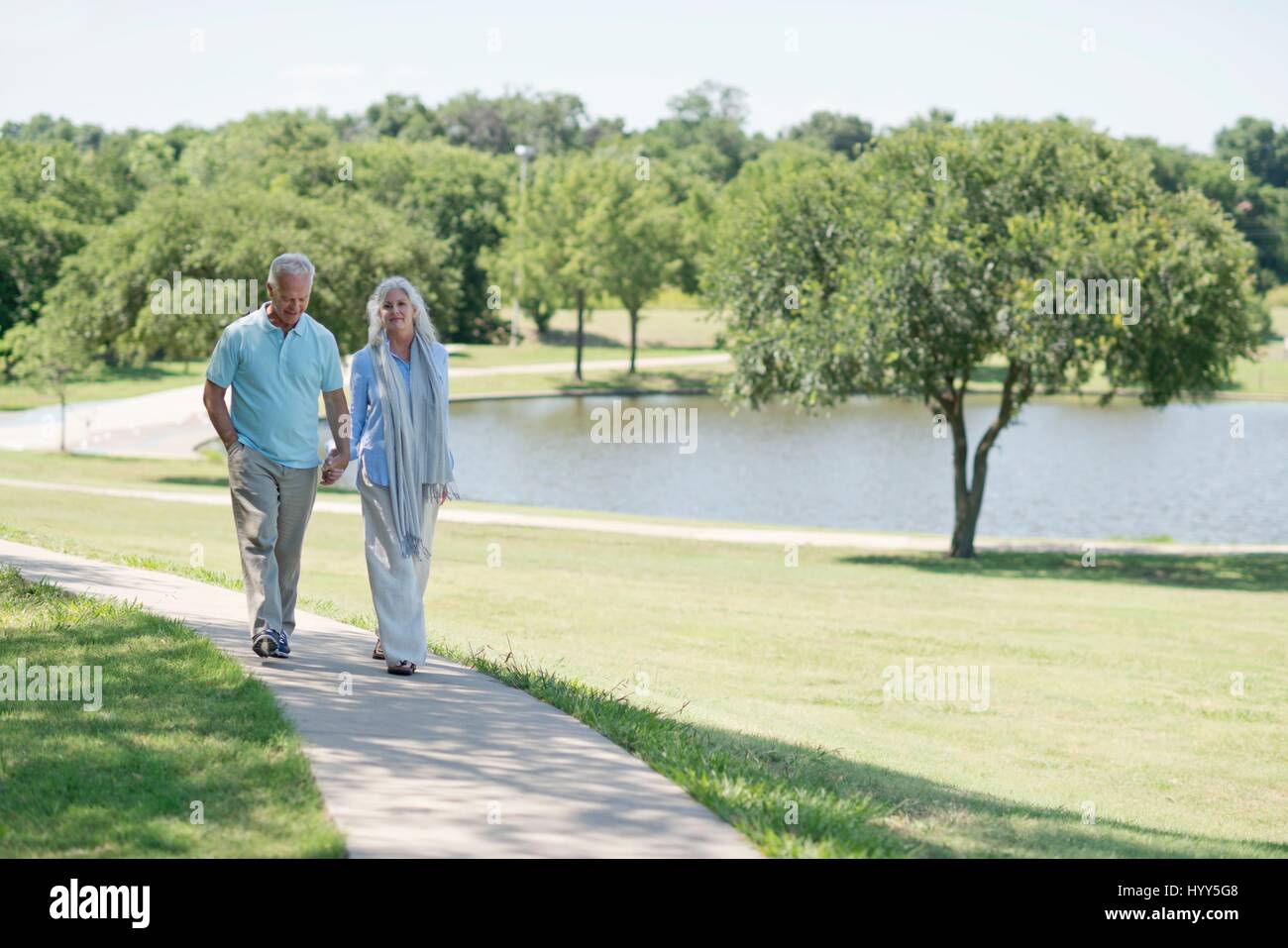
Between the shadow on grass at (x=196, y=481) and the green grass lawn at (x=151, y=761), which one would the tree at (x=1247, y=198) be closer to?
the shadow on grass at (x=196, y=481)

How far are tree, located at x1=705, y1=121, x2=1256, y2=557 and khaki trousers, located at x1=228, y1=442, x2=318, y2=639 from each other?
52.8 ft

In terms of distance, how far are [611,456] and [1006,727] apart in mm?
32353

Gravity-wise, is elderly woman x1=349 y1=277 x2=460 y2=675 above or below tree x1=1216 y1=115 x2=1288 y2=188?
below

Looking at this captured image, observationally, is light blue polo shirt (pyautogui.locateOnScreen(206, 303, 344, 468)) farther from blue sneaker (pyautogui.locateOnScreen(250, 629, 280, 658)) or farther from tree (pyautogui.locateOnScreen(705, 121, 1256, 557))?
tree (pyautogui.locateOnScreen(705, 121, 1256, 557))

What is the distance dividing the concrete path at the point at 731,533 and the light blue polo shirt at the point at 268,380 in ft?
59.4

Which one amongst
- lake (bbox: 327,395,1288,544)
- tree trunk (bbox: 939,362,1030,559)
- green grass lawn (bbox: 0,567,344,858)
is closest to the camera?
green grass lawn (bbox: 0,567,344,858)

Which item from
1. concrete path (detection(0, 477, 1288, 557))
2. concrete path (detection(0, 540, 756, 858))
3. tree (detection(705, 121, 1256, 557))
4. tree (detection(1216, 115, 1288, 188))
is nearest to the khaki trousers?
concrete path (detection(0, 540, 756, 858))

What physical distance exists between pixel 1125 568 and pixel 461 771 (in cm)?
2036

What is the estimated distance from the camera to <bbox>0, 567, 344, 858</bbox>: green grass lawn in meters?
5.40

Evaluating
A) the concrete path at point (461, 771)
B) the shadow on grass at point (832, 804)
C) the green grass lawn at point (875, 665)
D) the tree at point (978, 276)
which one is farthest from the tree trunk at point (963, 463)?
the concrete path at point (461, 771)

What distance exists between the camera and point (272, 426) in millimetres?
8414

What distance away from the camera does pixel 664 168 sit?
300 ft

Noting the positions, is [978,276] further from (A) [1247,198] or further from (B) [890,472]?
(A) [1247,198]
